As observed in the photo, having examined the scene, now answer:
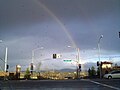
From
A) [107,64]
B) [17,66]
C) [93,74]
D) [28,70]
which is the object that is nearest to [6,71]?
[17,66]

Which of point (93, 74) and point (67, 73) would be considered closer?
point (93, 74)

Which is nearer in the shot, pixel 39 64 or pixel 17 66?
pixel 17 66

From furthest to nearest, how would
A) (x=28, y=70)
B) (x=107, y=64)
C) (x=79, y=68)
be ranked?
(x=107, y=64), (x=28, y=70), (x=79, y=68)

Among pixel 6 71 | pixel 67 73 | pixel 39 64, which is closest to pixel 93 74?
pixel 6 71

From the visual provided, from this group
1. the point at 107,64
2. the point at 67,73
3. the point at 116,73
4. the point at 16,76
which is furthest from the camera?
the point at 67,73

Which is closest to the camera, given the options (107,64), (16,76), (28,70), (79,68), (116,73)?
(116,73)

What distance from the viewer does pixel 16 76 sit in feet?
197

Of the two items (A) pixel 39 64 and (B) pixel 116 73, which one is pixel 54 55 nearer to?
(B) pixel 116 73

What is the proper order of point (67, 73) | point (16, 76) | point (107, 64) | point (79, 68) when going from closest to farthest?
1. point (16, 76)
2. point (79, 68)
3. point (107, 64)
4. point (67, 73)

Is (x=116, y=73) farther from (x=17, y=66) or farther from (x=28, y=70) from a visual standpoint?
(x=28, y=70)

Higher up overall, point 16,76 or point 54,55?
point 54,55

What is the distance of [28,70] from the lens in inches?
2864

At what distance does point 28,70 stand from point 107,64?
3190 centimetres

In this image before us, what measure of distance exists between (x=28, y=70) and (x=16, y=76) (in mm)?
12633
